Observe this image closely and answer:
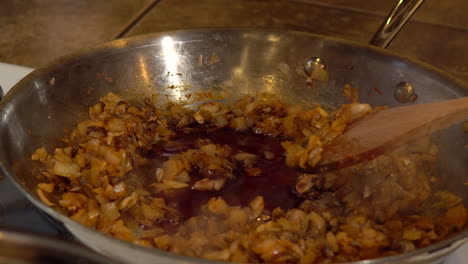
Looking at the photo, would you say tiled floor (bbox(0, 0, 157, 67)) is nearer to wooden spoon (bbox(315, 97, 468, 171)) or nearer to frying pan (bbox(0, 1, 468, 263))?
frying pan (bbox(0, 1, 468, 263))

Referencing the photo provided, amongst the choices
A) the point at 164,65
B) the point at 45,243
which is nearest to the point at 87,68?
the point at 164,65

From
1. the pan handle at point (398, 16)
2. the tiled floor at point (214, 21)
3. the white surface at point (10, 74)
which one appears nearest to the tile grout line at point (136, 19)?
the tiled floor at point (214, 21)

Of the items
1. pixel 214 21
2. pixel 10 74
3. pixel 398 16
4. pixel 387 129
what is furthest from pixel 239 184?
pixel 214 21

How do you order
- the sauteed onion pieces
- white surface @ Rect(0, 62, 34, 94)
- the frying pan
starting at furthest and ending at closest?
white surface @ Rect(0, 62, 34, 94), the frying pan, the sauteed onion pieces

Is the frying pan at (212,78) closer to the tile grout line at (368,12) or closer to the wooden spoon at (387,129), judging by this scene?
the wooden spoon at (387,129)

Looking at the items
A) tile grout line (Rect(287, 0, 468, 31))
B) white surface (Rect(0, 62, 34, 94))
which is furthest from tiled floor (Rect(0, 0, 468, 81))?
white surface (Rect(0, 62, 34, 94))

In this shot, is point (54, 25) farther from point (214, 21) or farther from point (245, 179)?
point (245, 179)

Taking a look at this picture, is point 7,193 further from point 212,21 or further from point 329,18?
point 329,18

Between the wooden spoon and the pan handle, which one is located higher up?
the pan handle
